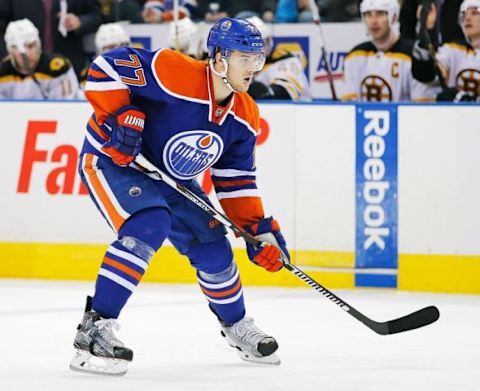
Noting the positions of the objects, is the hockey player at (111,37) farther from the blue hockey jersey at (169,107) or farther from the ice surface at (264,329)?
the blue hockey jersey at (169,107)

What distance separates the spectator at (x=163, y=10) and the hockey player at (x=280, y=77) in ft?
2.40

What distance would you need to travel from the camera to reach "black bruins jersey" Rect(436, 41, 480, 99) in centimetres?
580

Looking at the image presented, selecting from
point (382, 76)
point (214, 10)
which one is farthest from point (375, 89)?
point (214, 10)

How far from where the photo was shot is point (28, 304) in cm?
497

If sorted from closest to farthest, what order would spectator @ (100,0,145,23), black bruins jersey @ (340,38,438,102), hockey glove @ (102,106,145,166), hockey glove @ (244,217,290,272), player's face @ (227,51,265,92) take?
hockey glove @ (102,106,145,166), player's face @ (227,51,265,92), hockey glove @ (244,217,290,272), black bruins jersey @ (340,38,438,102), spectator @ (100,0,145,23)

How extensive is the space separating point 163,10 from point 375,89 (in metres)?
1.62

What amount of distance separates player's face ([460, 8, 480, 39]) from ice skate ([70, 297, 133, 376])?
2.97 meters

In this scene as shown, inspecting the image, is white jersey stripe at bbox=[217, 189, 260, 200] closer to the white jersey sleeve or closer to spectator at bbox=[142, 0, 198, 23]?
the white jersey sleeve

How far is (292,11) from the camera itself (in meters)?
6.88

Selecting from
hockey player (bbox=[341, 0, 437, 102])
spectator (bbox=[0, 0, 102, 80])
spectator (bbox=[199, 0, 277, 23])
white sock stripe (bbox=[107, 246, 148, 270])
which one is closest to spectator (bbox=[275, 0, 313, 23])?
A: spectator (bbox=[199, 0, 277, 23])

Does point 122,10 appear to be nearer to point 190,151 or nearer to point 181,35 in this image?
point 181,35

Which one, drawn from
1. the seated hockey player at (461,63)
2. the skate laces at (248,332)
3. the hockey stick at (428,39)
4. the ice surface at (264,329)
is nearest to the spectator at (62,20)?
the ice surface at (264,329)

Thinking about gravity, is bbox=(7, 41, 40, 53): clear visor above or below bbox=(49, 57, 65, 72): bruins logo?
above

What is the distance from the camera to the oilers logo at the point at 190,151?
363cm
